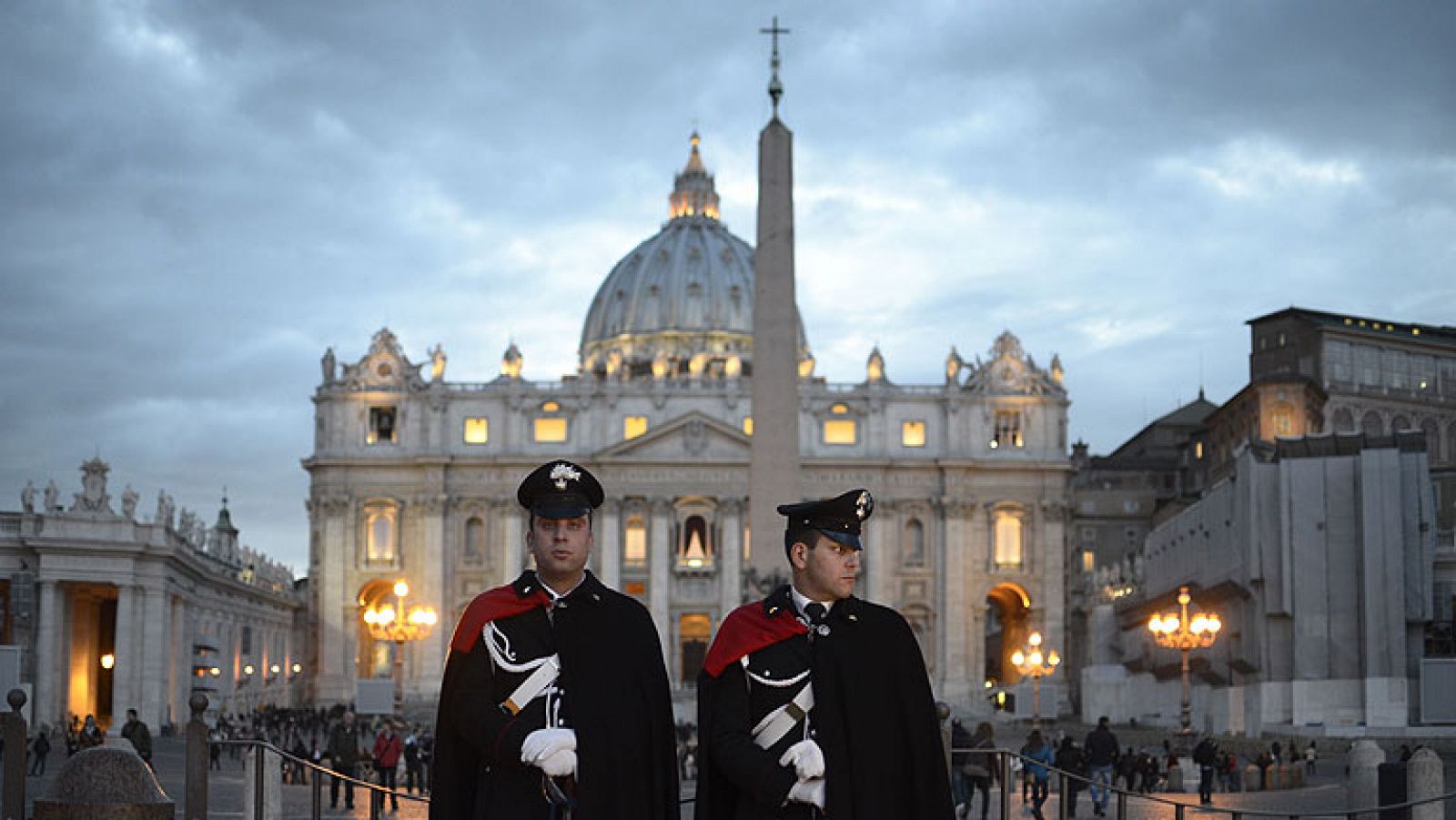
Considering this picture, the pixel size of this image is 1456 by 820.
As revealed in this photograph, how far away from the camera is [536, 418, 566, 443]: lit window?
9138 centimetres

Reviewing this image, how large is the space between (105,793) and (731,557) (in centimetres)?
8163

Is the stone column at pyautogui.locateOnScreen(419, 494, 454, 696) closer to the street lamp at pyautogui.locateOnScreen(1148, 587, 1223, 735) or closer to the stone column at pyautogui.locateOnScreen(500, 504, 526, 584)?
the stone column at pyautogui.locateOnScreen(500, 504, 526, 584)

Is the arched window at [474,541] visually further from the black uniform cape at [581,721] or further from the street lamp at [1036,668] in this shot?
the black uniform cape at [581,721]

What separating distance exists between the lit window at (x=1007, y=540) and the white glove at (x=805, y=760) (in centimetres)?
8548

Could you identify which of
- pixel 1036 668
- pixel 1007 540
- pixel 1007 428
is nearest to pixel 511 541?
pixel 1007 540

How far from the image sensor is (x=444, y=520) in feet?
295

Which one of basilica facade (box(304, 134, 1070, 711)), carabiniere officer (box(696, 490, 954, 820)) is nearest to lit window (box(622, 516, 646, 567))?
basilica facade (box(304, 134, 1070, 711))

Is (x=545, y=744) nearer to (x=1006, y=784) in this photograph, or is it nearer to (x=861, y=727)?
(x=861, y=727)

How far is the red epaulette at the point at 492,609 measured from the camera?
769 centimetres

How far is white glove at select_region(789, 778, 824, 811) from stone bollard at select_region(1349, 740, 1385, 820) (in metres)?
16.2

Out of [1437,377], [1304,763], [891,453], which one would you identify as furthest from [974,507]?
[1304,763]

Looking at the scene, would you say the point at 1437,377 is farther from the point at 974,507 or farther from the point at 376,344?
the point at 376,344

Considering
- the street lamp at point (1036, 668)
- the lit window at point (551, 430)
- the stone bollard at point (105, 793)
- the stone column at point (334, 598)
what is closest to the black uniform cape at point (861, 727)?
the stone bollard at point (105, 793)

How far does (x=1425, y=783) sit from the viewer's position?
1778cm
